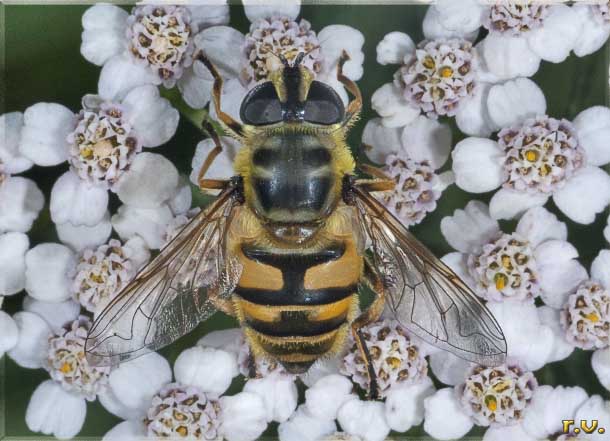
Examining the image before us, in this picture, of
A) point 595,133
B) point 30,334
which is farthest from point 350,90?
point 30,334

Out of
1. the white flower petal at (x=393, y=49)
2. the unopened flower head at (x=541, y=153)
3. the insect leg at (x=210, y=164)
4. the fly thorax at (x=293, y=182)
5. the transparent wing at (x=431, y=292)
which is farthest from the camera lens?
the white flower petal at (x=393, y=49)

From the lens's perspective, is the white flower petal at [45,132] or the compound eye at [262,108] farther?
the white flower petal at [45,132]

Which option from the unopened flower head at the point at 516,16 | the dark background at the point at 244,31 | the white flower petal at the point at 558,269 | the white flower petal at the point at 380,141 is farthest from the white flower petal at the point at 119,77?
the white flower petal at the point at 558,269

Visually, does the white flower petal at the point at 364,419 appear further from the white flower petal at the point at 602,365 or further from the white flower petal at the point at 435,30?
the white flower petal at the point at 435,30

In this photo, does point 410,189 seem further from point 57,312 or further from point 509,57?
point 57,312

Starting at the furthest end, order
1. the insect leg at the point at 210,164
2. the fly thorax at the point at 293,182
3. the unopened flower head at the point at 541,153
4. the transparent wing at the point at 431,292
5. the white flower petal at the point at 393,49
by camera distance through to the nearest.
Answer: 1. the white flower petal at the point at 393,49
2. the unopened flower head at the point at 541,153
3. the insect leg at the point at 210,164
4. the transparent wing at the point at 431,292
5. the fly thorax at the point at 293,182

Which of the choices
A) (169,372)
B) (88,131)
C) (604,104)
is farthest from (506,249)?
(88,131)

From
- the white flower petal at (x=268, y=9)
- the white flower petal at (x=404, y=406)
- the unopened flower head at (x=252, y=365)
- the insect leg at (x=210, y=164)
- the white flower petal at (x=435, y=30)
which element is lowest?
the white flower petal at (x=404, y=406)
